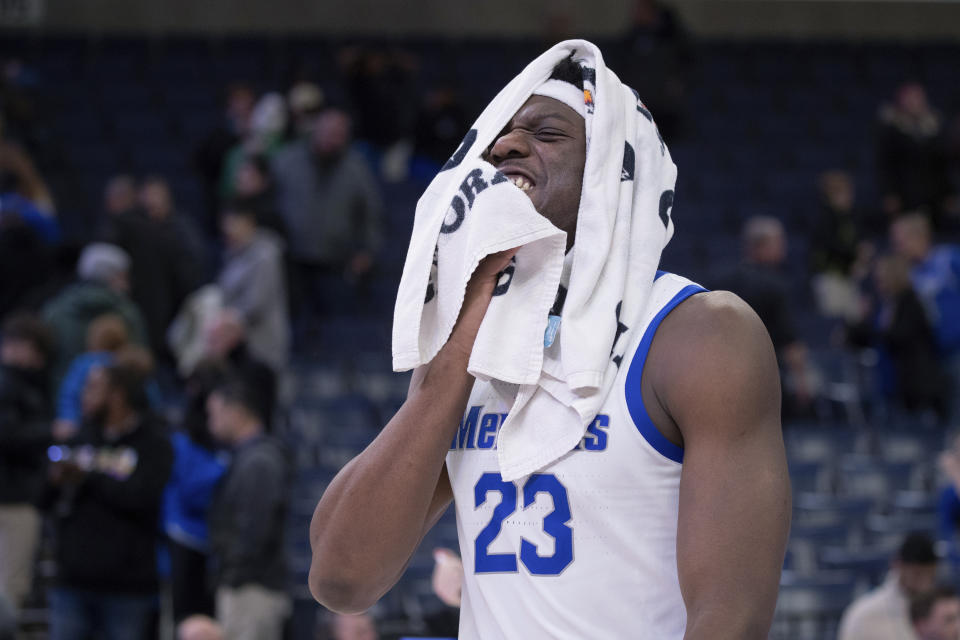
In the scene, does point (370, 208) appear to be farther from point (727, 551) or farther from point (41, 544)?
point (727, 551)

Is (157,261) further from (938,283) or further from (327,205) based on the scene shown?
(938,283)

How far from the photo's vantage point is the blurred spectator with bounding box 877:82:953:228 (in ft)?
36.9

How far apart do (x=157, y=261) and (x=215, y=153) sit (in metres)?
2.13

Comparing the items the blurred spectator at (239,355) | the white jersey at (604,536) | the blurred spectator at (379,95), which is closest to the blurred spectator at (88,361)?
the blurred spectator at (239,355)

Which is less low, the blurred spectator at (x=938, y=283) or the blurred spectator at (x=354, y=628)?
the blurred spectator at (x=938, y=283)

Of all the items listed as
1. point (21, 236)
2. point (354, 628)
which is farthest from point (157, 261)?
point (354, 628)

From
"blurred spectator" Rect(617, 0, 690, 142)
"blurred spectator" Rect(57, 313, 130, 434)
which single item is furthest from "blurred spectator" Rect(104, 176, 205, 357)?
"blurred spectator" Rect(617, 0, 690, 142)

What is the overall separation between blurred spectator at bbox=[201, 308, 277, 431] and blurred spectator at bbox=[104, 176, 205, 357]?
1335 millimetres

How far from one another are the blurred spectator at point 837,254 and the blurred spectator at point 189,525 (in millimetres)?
5766

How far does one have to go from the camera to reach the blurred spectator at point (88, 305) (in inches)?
274

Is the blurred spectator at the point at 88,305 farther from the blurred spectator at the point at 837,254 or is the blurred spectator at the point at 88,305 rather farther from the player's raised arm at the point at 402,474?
the player's raised arm at the point at 402,474

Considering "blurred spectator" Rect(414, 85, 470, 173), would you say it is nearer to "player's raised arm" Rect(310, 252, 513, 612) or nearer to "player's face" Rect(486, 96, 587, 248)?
"player's face" Rect(486, 96, 587, 248)

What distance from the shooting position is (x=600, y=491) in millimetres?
1602

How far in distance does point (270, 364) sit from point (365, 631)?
10.6ft
